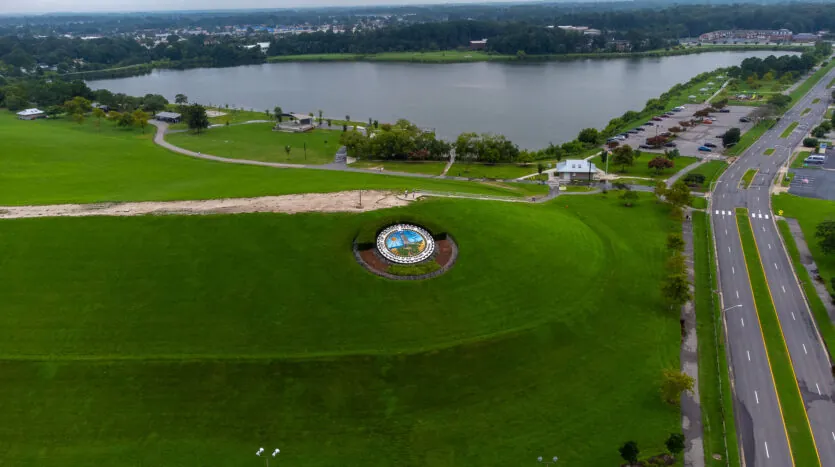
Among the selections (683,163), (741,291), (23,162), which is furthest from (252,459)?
(683,163)

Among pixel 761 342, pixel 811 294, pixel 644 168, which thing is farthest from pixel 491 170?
pixel 761 342

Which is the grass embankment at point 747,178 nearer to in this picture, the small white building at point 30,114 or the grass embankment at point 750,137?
the grass embankment at point 750,137

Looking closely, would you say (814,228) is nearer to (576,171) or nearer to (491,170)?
(576,171)

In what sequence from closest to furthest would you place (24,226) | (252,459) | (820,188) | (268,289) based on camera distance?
(252,459), (268,289), (24,226), (820,188)

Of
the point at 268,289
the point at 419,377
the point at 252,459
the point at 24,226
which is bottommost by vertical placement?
the point at 252,459

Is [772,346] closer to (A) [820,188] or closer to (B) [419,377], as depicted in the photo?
(B) [419,377]

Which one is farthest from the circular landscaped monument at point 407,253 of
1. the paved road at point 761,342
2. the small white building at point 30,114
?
the small white building at point 30,114
